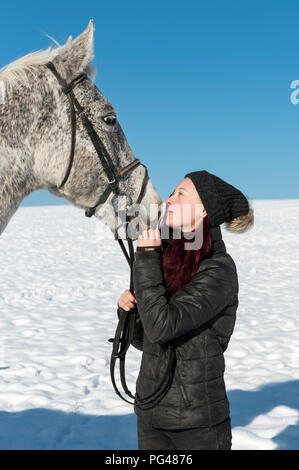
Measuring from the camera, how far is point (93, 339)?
22.9 feet

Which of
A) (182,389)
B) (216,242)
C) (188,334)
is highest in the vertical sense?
(216,242)

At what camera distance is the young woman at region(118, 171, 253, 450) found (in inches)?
83.2

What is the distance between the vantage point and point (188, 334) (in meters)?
2.23

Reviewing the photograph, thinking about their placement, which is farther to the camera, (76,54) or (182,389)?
(76,54)

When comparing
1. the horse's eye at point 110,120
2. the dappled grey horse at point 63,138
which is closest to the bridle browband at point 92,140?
the dappled grey horse at point 63,138

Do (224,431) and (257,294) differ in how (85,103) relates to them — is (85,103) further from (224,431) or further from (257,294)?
(257,294)

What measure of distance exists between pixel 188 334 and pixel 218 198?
0.75 m

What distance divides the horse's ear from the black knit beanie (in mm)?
1110

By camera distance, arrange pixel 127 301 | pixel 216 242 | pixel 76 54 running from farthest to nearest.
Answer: pixel 76 54 → pixel 127 301 → pixel 216 242

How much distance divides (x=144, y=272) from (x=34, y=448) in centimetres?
262

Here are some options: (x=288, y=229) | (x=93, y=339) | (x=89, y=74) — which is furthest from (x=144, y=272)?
(x=288, y=229)

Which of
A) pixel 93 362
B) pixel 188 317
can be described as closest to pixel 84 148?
pixel 188 317

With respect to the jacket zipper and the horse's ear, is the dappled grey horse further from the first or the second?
the jacket zipper

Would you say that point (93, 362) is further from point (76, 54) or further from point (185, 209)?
point (76, 54)
